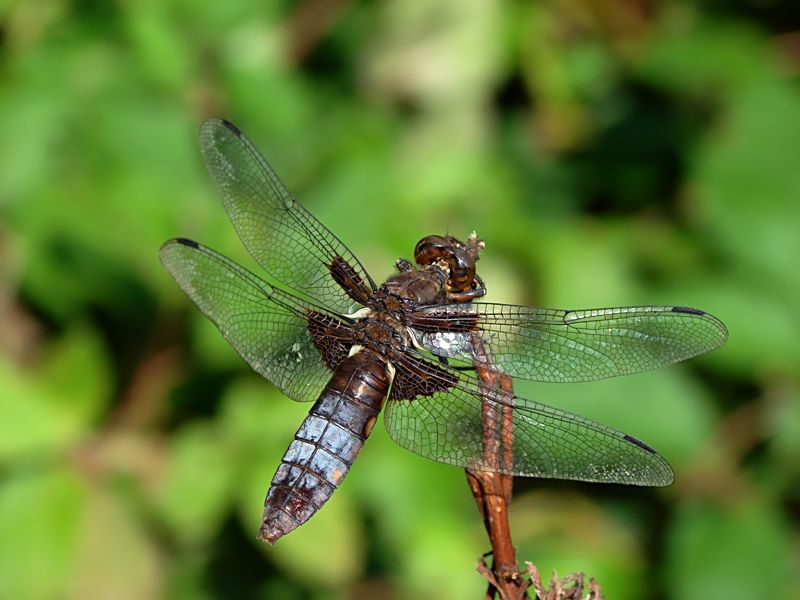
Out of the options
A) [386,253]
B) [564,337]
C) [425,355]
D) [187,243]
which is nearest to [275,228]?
[187,243]

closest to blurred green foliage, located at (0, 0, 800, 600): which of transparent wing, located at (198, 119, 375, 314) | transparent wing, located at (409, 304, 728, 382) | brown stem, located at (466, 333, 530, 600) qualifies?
transparent wing, located at (198, 119, 375, 314)

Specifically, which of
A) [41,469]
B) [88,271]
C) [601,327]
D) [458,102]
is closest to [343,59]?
[458,102]

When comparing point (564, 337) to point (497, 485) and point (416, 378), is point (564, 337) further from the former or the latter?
point (497, 485)

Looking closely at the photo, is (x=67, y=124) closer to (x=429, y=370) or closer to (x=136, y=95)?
(x=136, y=95)

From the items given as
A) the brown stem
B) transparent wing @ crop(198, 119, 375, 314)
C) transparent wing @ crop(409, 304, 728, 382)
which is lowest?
the brown stem

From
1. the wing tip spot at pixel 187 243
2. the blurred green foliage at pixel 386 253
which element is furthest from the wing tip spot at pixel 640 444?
the blurred green foliage at pixel 386 253

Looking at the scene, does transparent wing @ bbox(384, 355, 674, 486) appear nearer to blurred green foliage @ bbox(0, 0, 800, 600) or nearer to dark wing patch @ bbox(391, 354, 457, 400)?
dark wing patch @ bbox(391, 354, 457, 400)
